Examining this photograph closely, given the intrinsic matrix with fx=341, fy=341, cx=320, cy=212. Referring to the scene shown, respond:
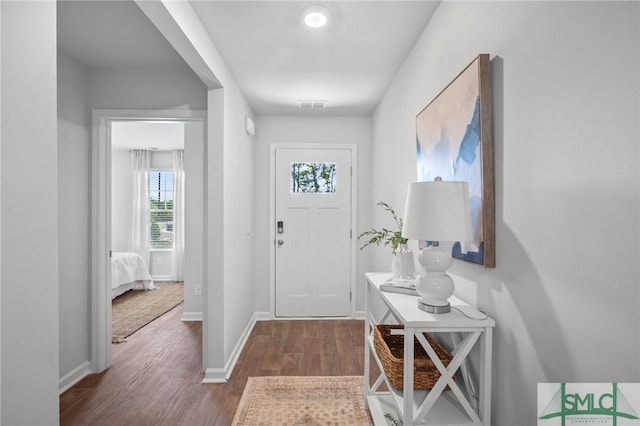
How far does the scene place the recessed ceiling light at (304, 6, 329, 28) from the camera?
6.30ft

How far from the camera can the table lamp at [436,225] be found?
4.09 feet

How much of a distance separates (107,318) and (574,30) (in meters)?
3.32

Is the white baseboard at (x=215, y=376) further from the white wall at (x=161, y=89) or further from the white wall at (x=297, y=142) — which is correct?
the white wall at (x=161, y=89)

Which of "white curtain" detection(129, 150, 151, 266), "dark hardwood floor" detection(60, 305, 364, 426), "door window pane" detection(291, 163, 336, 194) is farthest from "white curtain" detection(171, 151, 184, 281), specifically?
"door window pane" detection(291, 163, 336, 194)

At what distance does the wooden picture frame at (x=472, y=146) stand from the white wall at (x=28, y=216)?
139 centimetres

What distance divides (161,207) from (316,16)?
5723 mm

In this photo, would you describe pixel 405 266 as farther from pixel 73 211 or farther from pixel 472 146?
pixel 73 211

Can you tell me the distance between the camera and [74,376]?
2516 mm

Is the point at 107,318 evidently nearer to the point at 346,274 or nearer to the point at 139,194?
the point at 346,274

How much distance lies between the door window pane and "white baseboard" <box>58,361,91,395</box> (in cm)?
251

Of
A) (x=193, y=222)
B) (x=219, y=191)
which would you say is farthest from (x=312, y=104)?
(x=193, y=222)

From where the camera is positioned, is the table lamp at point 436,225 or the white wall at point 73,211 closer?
the table lamp at point 436,225

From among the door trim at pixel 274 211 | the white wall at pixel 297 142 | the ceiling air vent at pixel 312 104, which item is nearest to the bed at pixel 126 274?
the white wall at pixel 297 142

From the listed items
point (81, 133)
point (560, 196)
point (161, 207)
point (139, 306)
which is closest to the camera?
point (560, 196)
